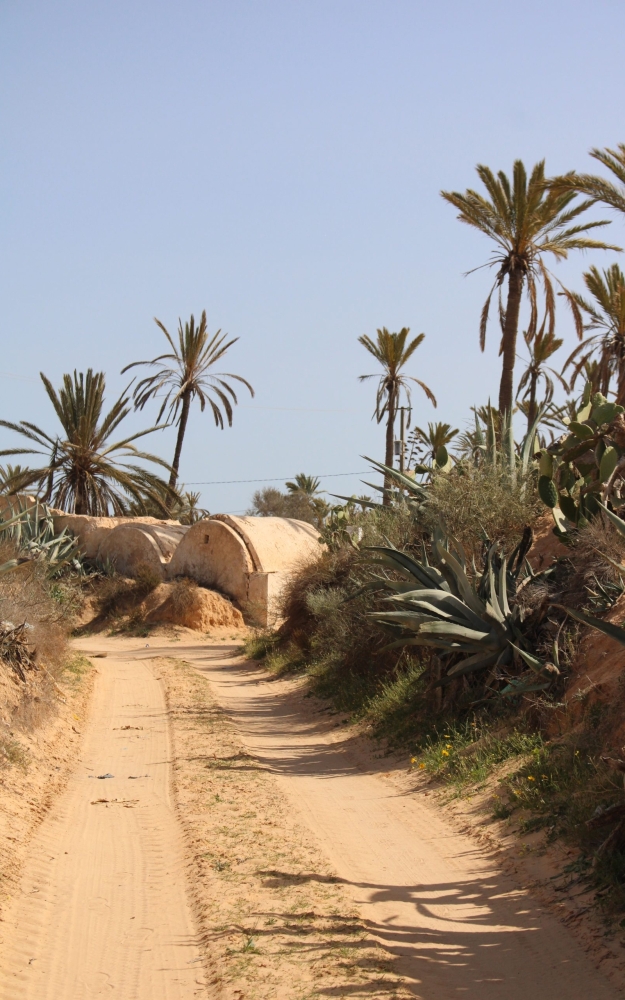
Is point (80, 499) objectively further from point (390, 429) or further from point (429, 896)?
point (429, 896)

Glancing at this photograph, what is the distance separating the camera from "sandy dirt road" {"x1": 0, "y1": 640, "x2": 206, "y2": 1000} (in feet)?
14.5

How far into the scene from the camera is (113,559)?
97.1 ft

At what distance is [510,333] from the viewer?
21312 millimetres

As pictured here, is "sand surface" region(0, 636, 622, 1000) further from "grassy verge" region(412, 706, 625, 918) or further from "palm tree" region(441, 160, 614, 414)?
"palm tree" region(441, 160, 614, 414)

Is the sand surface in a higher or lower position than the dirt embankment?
lower

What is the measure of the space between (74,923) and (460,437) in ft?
44.2

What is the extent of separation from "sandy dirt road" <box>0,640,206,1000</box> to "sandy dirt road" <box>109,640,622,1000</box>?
112cm

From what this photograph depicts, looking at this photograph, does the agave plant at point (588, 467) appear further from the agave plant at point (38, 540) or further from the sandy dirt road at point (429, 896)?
the agave plant at point (38, 540)

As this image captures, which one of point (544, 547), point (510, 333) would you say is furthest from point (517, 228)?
point (544, 547)

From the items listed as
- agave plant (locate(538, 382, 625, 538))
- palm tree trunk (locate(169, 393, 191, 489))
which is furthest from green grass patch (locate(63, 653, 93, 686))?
palm tree trunk (locate(169, 393, 191, 489))

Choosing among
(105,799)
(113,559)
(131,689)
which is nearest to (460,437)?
(131,689)

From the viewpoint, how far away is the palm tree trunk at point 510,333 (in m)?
21.1

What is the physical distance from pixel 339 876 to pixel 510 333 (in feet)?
57.2

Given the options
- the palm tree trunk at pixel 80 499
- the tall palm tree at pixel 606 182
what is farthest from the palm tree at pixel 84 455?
the tall palm tree at pixel 606 182
